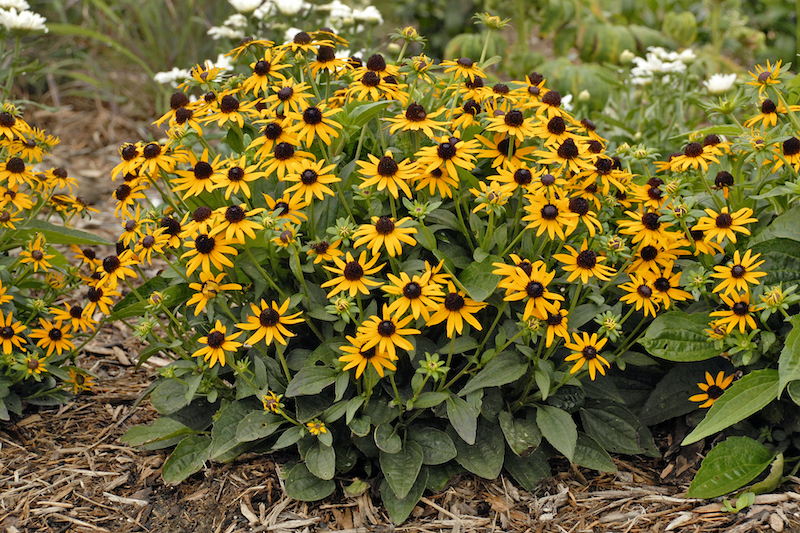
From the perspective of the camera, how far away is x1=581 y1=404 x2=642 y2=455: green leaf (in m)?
2.31

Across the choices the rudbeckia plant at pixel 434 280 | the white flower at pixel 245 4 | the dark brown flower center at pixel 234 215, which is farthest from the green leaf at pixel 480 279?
the white flower at pixel 245 4

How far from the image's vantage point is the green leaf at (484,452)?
85.2 inches

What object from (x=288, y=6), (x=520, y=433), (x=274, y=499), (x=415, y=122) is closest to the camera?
(x=415, y=122)

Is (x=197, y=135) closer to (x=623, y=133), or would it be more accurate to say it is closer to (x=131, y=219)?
(x=131, y=219)

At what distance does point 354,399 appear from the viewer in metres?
2.08

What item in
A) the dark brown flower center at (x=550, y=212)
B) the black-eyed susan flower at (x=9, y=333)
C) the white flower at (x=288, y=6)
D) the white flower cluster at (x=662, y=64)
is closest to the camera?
the dark brown flower center at (x=550, y=212)

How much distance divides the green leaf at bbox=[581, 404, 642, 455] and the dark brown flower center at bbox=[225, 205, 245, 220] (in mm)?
1312

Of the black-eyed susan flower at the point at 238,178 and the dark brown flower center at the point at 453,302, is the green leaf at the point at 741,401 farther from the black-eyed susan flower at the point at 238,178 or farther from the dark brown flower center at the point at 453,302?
the black-eyed susan flower at the point at 238,178

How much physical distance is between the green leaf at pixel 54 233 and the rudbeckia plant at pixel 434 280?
10.9 inches

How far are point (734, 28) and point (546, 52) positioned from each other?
253 centimetres

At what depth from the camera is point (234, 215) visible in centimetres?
193

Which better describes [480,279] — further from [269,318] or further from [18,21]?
[18,21]

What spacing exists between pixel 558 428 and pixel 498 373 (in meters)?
0.26

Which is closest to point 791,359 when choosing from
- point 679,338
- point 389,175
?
point 679,338
